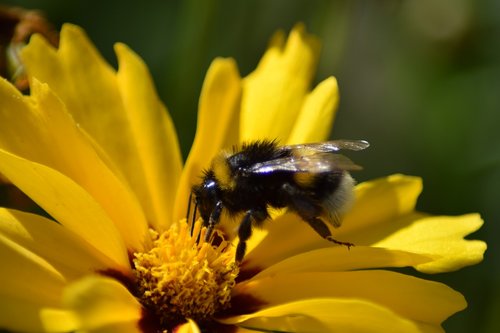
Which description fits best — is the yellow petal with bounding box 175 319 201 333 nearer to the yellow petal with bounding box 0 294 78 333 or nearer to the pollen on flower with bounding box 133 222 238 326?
the pollen on flower with bounding box 133 222 238 326

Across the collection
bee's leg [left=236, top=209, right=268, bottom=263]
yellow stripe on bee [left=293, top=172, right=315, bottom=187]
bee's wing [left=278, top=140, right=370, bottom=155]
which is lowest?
bee's leg [left=236, top=209, right=268, bottom=263]

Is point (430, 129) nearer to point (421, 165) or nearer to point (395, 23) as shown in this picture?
point (421, 165)

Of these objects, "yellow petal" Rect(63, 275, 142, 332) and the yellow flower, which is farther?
the yellow flower

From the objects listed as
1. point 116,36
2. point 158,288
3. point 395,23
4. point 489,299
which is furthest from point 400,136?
point 158,288

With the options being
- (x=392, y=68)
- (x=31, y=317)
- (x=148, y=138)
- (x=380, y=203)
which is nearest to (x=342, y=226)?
(x=380, y=203)

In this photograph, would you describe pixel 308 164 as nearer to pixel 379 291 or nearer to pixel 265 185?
pixel 265 185

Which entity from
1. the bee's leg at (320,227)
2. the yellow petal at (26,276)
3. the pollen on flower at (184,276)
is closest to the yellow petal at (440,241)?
the bee's leg at (320,227)

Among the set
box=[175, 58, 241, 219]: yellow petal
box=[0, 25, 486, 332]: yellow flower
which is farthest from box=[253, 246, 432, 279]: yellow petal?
box=[175, 58, 241, 219]: yellow petal
